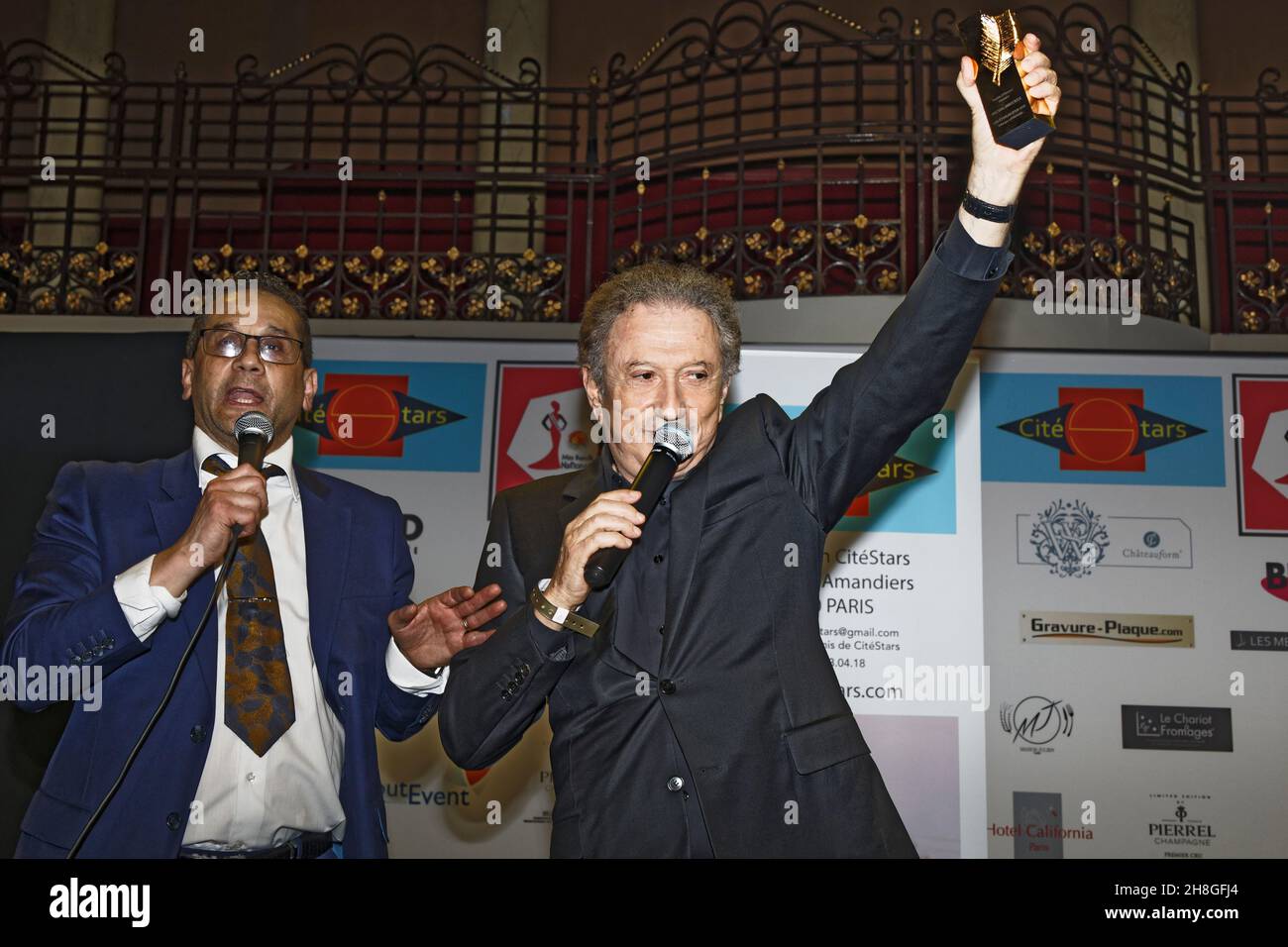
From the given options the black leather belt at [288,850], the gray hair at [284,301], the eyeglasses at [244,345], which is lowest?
the black leather belt at [288,850]

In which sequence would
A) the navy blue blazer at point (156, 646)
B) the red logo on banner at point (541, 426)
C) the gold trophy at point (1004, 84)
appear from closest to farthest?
Result: the gold trophy at point (1004, 84) → the navy blue blazer at point (156, 646) → the red logo on banner at point (541, 426)

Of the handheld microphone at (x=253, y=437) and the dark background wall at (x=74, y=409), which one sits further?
the dark background wall at (x=74, y=409)

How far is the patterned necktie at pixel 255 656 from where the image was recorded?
237 centimetres

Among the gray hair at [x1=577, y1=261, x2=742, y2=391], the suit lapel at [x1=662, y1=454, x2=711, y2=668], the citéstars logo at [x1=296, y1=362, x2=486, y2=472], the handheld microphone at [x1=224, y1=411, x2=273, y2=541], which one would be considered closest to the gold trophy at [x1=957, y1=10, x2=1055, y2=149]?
the gray hair at [x1=577, y1=261, x2=742, y2=391]

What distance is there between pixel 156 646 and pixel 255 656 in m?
0.19

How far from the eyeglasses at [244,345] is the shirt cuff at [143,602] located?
57 centimetres

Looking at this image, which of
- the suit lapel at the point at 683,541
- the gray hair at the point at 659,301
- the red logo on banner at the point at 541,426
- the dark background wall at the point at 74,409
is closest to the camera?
the suit lapel at the point at 683,541

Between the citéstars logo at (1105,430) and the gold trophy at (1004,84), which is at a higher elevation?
the citéstars logo at (1105,430)

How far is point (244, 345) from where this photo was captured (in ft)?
8.52

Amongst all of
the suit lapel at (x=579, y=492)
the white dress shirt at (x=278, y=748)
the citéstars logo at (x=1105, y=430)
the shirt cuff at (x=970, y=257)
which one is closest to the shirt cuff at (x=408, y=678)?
the white dress shirt at (x=278, y=748)

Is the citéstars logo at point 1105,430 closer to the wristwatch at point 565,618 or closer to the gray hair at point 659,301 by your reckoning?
the gray hair at point 659,301

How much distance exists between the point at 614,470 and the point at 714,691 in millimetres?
499

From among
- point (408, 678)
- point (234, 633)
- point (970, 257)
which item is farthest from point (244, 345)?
point (970, 257)
